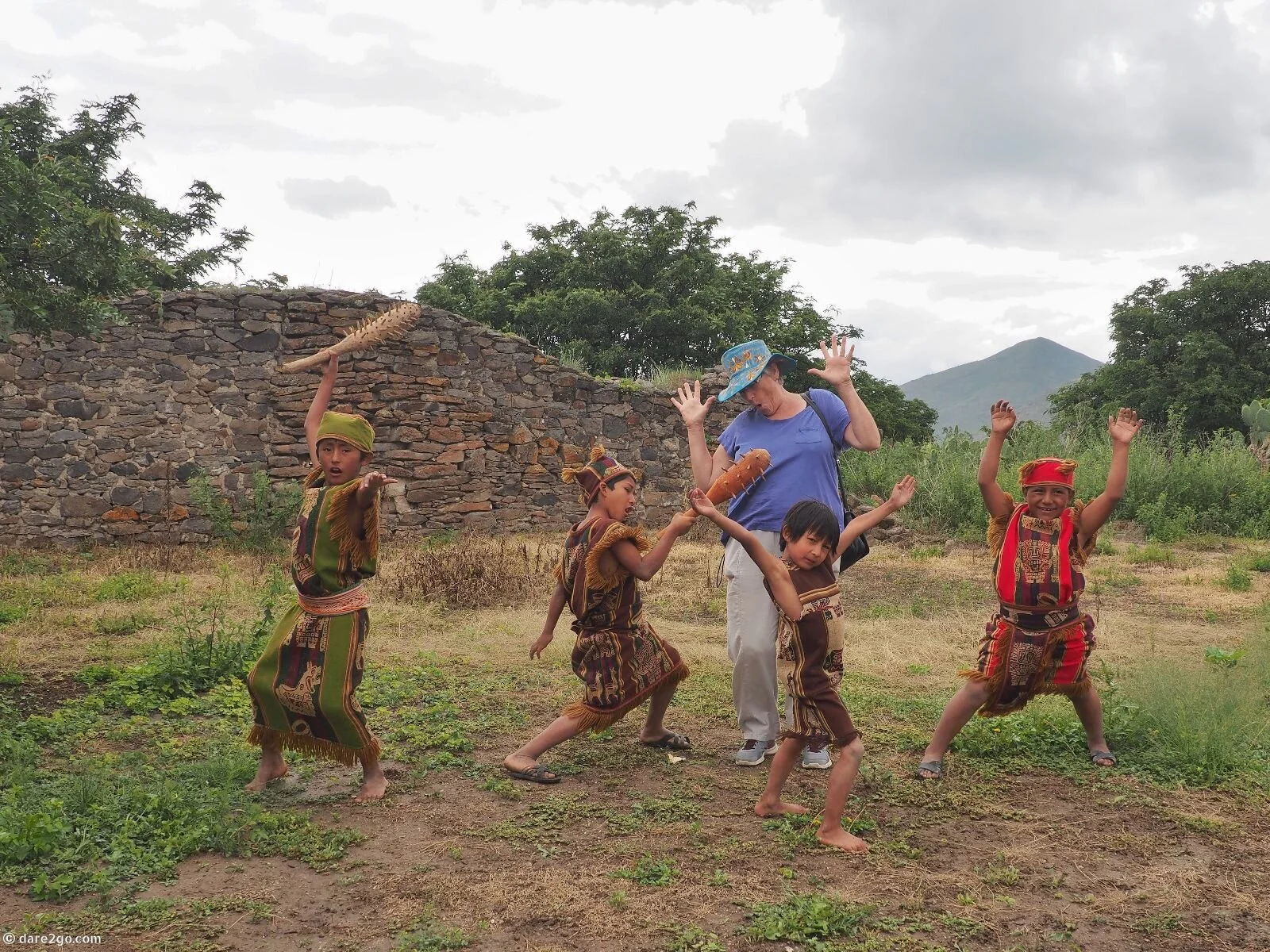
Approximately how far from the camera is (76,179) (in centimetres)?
580

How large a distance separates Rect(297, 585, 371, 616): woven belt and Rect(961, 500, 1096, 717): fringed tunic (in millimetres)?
2567

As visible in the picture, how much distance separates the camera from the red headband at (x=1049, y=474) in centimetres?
417

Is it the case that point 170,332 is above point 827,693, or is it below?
above

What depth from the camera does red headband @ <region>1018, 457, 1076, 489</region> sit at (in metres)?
4.17

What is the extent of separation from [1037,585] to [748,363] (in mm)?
1536

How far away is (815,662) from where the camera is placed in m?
3.66

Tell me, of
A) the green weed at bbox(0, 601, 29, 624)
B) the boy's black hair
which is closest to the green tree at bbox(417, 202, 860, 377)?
the green weed at bbox(0, 601, 29, 624)

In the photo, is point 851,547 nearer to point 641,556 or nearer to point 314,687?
point 641,556

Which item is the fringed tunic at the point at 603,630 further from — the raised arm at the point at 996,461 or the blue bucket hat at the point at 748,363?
the raised arm at the point at 996,461

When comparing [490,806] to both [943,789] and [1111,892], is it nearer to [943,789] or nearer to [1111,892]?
[943,789]

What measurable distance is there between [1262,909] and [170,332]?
424 inches

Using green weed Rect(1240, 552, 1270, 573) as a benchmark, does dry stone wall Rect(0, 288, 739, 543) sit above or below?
above

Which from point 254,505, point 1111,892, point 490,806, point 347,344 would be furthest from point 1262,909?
point 254,505

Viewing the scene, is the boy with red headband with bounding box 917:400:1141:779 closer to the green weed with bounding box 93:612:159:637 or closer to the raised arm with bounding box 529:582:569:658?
the raised arm with bounding box 529:582:569:658
